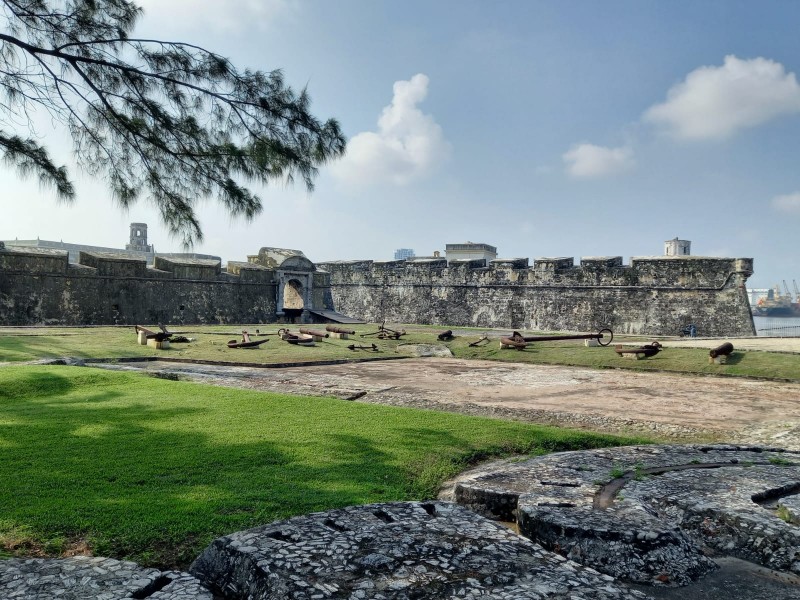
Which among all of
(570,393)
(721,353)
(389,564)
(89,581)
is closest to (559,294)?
(721,353)

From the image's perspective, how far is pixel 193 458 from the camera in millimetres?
4277

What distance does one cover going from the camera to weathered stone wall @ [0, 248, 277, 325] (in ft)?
56.7

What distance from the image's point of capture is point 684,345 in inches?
535

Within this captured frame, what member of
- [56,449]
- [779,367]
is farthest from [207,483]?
[779,367]

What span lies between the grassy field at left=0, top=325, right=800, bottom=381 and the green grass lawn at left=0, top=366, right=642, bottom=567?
4.81m

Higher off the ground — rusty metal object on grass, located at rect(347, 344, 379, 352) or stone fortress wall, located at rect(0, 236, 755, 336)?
stone fortress wall, located at rect(0, 236, 755, 336)

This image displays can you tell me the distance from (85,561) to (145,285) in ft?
62.3

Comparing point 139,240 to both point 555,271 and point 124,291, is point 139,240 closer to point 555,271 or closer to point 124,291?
point 124,291

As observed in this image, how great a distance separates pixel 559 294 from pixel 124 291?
1465cm

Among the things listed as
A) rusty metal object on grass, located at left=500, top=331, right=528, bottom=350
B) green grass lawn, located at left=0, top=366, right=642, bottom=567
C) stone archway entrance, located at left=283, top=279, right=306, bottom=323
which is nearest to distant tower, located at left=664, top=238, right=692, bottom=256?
stone archway entrance, located at left=283, top=279, right=306, bottom=323

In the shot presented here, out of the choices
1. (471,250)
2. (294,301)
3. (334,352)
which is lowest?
(334,352)

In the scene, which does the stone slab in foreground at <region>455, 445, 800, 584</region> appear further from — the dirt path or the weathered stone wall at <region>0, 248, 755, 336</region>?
the weathered stone wall at <region>0, 248, 755, 336</region>

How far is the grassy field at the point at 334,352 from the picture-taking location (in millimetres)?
10750

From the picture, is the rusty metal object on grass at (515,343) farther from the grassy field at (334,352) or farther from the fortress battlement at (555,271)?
the fortress battlement at (555,271)
